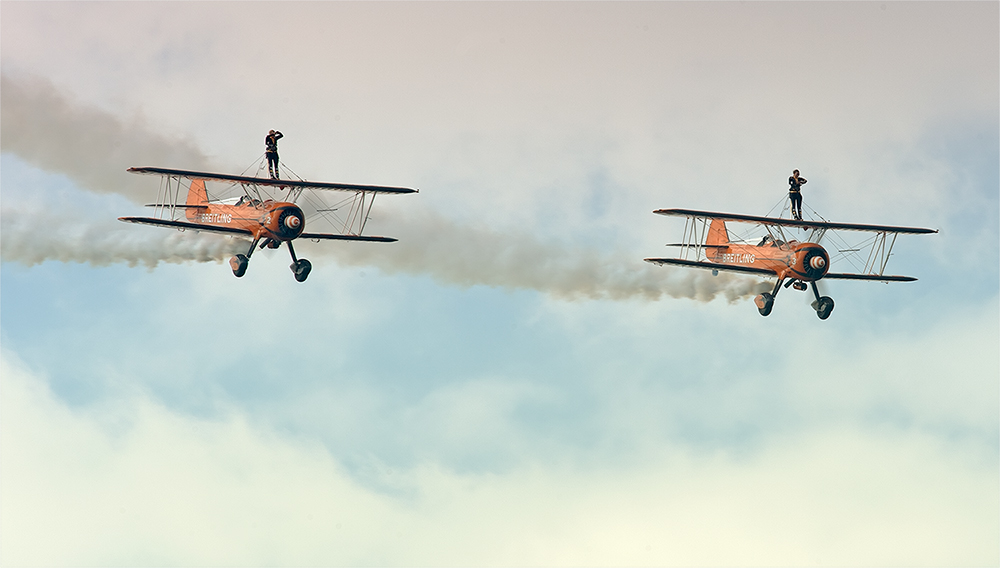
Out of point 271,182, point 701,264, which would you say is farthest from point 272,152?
point 701,264

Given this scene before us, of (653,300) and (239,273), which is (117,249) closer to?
(239,273)

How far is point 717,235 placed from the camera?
5572cm

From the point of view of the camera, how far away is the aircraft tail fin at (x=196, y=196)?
179ft

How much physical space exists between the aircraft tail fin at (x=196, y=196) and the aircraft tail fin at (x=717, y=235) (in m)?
21.4

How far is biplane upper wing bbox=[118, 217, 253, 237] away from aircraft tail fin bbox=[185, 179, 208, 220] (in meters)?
4.70

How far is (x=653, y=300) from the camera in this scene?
59062 mm

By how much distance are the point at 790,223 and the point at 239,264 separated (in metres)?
21.7

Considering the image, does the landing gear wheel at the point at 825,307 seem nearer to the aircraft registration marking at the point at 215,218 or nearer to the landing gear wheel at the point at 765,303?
the landing gear wheel at the point at 765,303

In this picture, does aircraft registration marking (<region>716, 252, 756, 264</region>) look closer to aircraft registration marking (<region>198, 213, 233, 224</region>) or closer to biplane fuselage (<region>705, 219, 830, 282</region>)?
biplane fuselage (<region>705, 219, 830, 282</region>)

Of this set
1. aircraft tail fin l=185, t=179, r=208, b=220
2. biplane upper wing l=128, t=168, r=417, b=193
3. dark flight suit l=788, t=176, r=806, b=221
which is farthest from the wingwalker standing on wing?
aircraft tail fin l=185, t=179, r=208, b=220

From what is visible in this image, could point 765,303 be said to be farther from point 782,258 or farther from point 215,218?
point 215,218

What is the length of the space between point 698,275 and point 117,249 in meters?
25.7

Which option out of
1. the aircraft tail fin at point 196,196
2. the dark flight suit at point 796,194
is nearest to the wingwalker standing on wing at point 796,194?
the dark flight suit at point 796,194

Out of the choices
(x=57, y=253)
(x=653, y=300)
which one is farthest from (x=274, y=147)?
(x=653, y=300)
